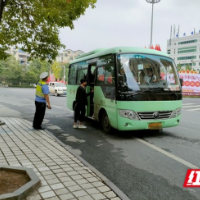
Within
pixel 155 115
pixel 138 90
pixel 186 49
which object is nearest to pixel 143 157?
pixel 155 115

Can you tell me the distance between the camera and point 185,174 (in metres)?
4.21

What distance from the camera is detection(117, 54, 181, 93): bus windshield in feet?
21.2

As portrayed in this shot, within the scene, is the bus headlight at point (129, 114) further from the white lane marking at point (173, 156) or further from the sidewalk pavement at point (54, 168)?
the sidewalk pavement at point (54, 168)

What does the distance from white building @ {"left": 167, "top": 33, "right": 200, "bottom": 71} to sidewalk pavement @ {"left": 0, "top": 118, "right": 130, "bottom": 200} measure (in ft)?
317

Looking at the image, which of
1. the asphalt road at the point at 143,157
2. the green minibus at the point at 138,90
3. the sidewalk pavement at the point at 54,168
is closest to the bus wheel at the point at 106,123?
the green minibus at the point at 138,90

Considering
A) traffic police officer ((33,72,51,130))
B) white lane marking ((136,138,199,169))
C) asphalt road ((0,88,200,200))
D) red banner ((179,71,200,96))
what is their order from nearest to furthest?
1. asphalt road ((0,88,200,200))
2. white lane marking ((136,138,199,169))
3. traffic police officer ((33,72,51,130))
4. red banner ((179,71,200,96))

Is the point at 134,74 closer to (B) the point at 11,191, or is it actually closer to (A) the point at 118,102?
(A) the point at 118,102

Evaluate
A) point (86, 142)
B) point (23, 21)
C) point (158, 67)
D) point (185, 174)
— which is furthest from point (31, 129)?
point (185, 174)

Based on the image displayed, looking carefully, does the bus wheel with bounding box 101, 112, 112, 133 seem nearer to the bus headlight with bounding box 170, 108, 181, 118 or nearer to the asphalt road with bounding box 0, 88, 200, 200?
the asphalt road with bounding box 0, 88, 200, 200

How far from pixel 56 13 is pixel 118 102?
9.82ft

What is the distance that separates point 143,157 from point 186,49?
105m

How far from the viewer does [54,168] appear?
13.8ft

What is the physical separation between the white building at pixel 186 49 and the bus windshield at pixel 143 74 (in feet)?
309

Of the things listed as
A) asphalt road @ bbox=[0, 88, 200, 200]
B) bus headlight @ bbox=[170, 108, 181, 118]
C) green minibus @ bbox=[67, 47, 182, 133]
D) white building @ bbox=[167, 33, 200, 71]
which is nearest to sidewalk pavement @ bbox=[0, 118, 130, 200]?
asphalt road @ bbox=[0, 88, 200, 200]
